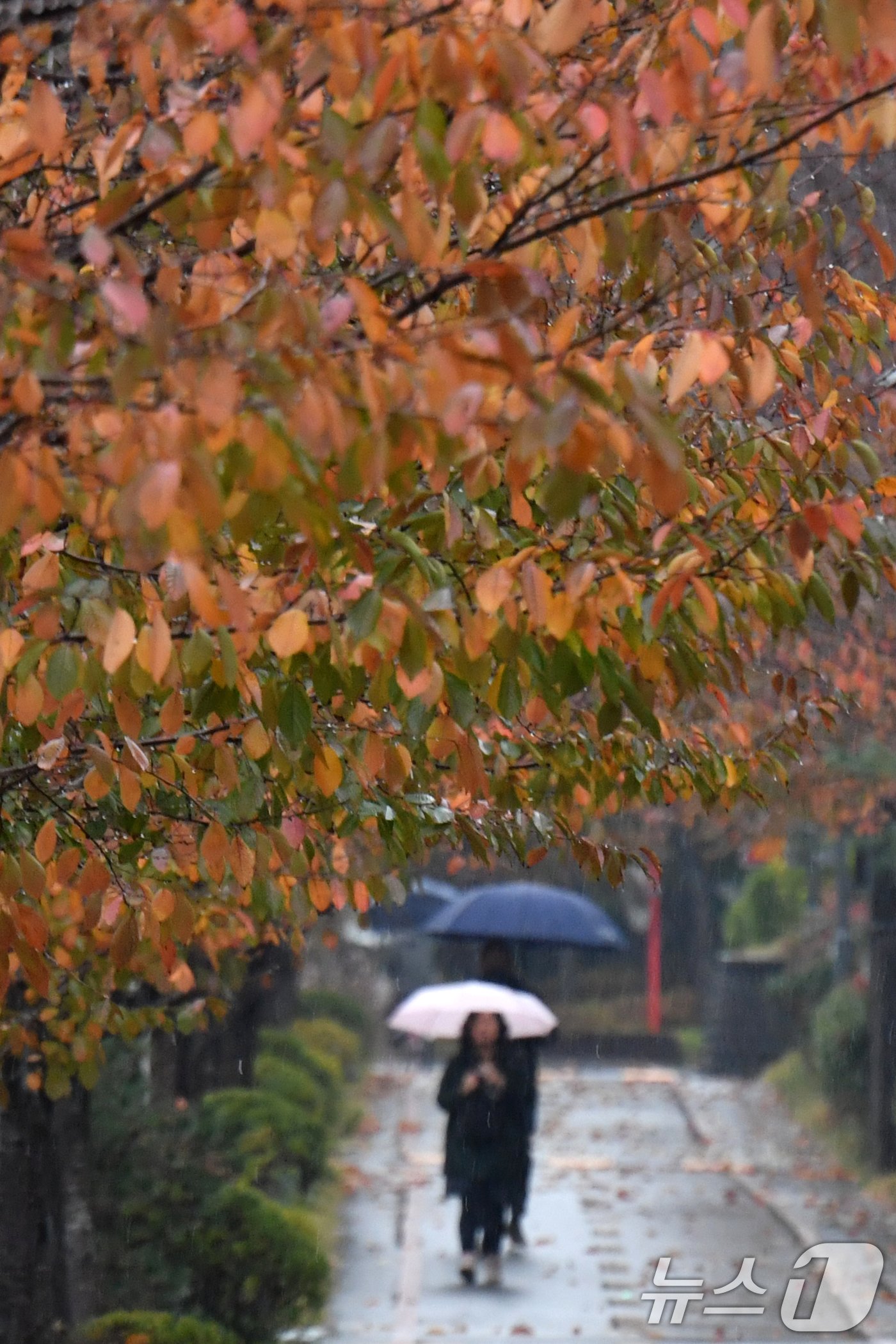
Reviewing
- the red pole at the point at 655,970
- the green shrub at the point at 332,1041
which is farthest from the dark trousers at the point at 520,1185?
the red pole at the point at 655,970

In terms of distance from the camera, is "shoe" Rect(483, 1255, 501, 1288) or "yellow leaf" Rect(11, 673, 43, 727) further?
"shoe" Rect(483, 1255, 501, 1288)

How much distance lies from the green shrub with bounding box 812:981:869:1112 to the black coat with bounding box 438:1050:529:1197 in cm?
574

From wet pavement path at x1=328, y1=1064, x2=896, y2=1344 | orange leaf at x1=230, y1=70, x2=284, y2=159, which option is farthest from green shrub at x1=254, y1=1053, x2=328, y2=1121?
orange leaf at x1=230, y1=70, x2=284, y2=159

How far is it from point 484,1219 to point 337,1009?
1311 cm

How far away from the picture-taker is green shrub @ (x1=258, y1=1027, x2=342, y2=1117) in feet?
56.3

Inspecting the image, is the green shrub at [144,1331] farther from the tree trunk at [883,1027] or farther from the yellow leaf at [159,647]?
the tree trunk at [883,1027]

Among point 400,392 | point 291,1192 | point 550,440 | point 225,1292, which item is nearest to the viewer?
point 550,440

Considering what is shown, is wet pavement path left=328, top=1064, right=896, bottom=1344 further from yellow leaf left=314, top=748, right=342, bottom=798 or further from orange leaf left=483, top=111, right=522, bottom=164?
orange leaf left=483, top=111, right=522, bottom=164

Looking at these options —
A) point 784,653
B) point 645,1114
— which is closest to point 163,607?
point 784,653

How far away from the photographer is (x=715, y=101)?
10.2 ft

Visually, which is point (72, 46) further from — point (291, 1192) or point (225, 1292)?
point (291, 1192)

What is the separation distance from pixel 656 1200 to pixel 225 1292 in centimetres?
631

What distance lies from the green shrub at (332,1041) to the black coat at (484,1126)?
28.2ft

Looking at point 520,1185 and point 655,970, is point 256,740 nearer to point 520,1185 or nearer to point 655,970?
point 520,1185
